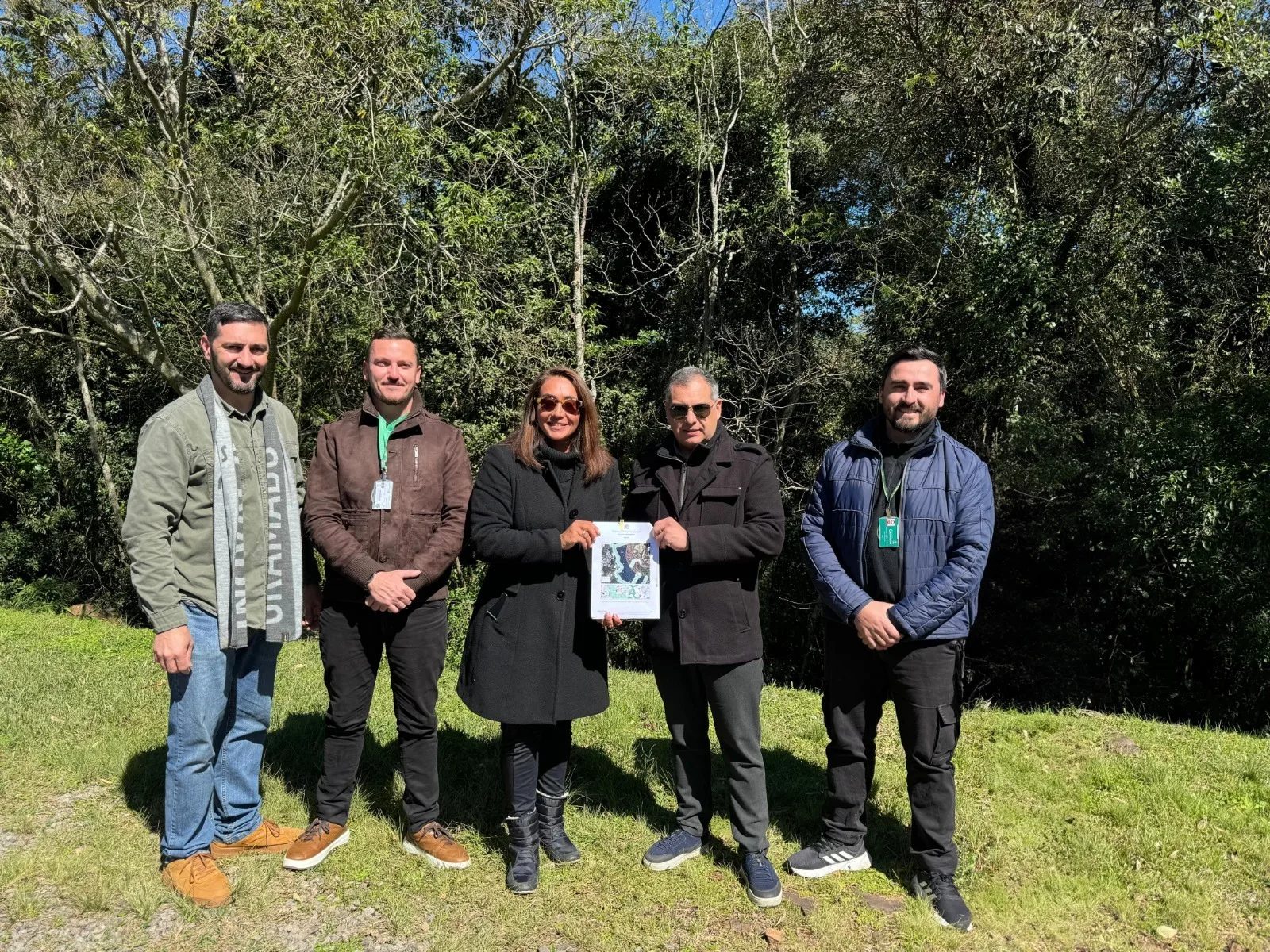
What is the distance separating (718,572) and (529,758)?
3.80ft

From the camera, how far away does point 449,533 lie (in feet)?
11.9

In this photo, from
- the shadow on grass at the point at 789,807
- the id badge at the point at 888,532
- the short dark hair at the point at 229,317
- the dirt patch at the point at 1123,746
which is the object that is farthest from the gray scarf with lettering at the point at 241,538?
the dirt patch at the point at 1123,746

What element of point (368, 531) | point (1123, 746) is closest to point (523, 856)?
point (368, 531)

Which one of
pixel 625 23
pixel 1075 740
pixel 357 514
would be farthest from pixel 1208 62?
pixel 357 514

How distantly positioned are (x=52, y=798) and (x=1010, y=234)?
10543 mm

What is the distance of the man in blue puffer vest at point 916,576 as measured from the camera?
342 centimetres

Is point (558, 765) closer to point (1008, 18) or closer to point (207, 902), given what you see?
point (207, 902)

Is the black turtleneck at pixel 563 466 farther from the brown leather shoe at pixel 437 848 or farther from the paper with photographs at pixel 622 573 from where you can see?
the brown leather shoe at pixel 437 848

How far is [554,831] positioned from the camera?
12.5ft

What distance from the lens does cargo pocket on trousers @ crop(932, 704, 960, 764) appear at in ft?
11.4

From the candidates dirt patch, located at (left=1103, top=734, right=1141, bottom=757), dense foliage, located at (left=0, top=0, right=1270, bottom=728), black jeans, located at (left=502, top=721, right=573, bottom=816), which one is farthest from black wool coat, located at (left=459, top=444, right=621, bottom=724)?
dense foliage, located at (left=0, top=0, right=1270, bottom=728)

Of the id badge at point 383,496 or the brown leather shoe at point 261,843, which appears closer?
the id badge at point 383,496

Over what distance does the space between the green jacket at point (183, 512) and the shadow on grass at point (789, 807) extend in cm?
238

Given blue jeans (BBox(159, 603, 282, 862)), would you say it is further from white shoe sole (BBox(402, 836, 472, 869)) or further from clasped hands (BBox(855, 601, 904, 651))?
clasped hands (BBox(855, 601, 904, 651))
